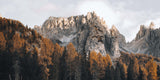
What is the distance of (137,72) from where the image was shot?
284 ft

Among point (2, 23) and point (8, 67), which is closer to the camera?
point (8, 67)

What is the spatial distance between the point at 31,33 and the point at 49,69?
36.6 m

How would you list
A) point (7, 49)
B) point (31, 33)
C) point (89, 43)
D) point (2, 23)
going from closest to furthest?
1. point (7, 49)
2. point (2, 23)
3. point (31, 33)
4. point (89, 43)

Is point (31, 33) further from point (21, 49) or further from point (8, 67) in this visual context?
point (8, 67)

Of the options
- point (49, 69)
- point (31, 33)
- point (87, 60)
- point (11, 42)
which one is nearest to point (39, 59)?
point (49, 69)

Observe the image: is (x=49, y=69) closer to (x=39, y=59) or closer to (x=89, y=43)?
(x=39, y=59)

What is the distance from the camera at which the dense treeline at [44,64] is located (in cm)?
6488

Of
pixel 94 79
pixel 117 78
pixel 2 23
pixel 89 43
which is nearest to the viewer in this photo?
pixel 94 79

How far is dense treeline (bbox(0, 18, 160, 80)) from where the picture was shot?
6488cm

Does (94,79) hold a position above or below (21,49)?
below

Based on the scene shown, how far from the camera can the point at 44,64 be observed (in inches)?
2473

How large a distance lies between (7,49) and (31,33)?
98.3 ft

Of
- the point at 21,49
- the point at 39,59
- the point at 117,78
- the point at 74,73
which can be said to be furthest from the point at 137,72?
the point at 21,49

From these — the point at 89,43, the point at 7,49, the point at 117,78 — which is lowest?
the point at 117,78
